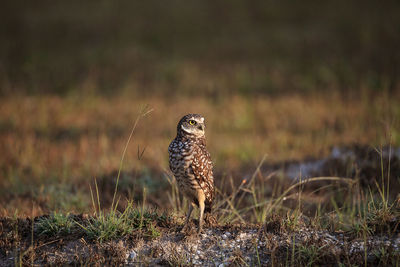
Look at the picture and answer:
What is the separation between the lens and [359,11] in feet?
77.2

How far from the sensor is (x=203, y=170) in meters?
4.84

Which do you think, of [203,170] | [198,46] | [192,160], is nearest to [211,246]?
[203,170]

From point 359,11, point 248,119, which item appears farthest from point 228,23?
point 248,119

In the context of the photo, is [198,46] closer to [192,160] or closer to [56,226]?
[192,160]

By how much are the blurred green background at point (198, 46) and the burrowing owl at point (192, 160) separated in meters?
10.4

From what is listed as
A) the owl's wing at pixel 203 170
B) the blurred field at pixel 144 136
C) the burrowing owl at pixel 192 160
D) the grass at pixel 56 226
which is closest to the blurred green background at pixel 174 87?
the blurred field at pixel 144 136

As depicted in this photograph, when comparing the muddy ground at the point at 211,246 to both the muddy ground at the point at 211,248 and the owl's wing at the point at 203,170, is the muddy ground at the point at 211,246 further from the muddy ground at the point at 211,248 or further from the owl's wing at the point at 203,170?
the owl's wing at the point at 203,170

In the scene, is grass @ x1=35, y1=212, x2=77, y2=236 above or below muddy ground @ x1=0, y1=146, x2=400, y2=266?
above

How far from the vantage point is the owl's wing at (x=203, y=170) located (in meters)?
4.80

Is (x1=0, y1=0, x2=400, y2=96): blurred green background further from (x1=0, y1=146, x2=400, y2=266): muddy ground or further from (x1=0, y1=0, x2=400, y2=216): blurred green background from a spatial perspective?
(x1=0, y1=146, x2=400, y2=266): muddy ground

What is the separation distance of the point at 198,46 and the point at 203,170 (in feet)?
53.7

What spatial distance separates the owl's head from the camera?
4848mm

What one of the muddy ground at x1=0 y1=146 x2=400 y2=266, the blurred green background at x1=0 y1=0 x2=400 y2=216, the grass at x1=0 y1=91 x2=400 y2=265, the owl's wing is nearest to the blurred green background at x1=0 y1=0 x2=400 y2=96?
the blurred green background at x1=0 y1=0 x2=400 y2=216

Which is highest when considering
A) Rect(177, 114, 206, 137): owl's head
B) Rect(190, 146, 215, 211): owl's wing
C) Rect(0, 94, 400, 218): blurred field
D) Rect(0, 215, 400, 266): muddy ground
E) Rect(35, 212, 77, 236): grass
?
Rect(177, 114, 206, 137): owl's head
